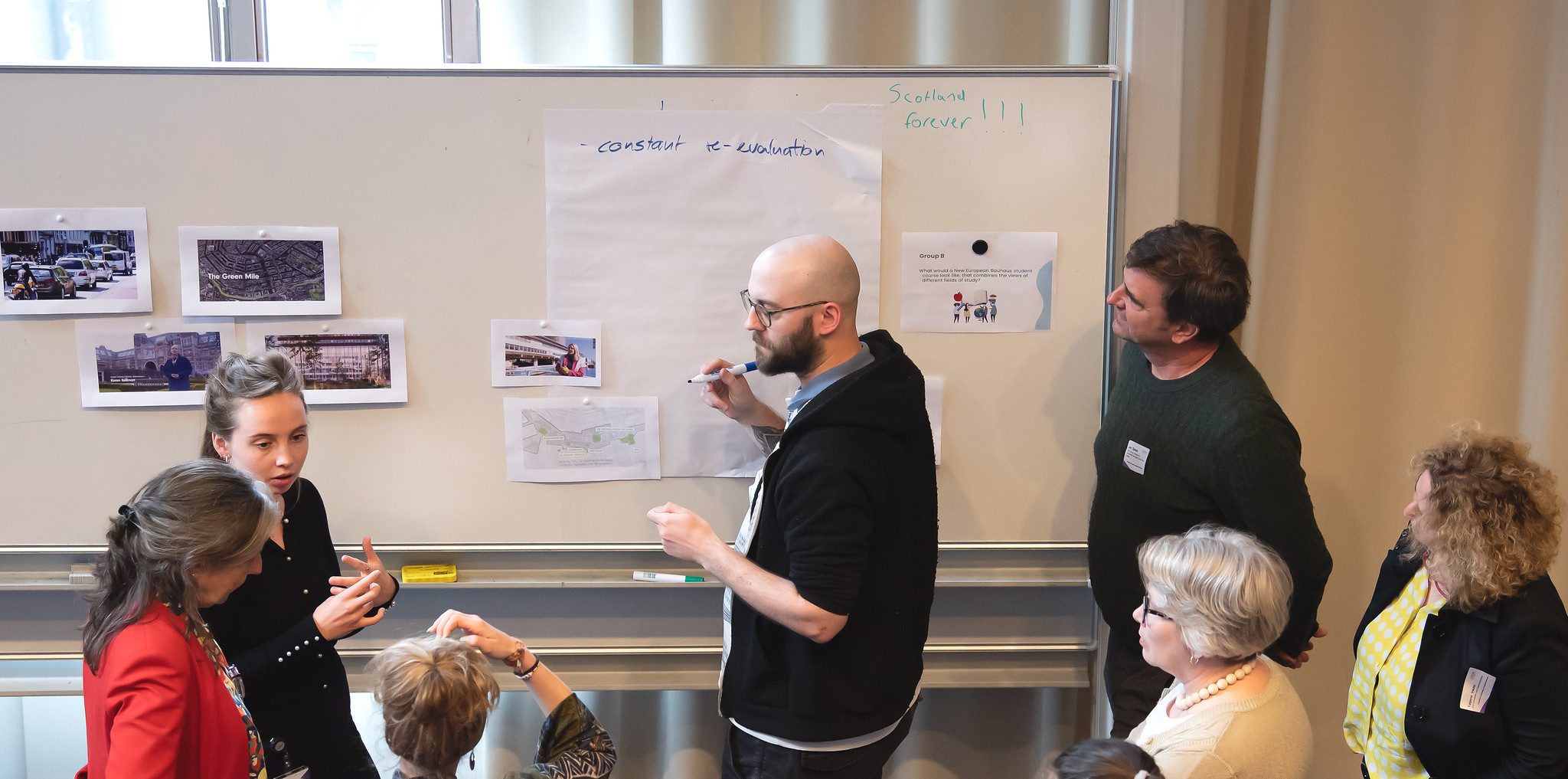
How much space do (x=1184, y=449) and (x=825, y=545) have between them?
2.56 feet

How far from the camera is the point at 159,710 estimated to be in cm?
122

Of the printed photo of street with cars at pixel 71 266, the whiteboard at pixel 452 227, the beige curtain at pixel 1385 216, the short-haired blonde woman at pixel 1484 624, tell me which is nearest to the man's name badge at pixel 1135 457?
the whiteboard at pixel 452 227

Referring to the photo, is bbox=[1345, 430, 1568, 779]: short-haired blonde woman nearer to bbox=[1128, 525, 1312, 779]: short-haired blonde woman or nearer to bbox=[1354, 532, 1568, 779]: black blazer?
bbox=[1354, 532, 1568, 779]: black blazer

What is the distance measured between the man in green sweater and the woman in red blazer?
1528 millimetres

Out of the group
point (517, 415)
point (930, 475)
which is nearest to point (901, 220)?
point (930, 475)

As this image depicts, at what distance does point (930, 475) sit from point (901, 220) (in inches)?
27.9

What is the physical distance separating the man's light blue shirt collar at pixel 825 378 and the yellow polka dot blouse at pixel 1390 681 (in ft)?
3.25

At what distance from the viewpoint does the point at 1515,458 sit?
1.49 m

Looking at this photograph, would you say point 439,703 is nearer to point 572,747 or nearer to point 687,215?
point 572,747

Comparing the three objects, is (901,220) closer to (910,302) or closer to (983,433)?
(910,302)

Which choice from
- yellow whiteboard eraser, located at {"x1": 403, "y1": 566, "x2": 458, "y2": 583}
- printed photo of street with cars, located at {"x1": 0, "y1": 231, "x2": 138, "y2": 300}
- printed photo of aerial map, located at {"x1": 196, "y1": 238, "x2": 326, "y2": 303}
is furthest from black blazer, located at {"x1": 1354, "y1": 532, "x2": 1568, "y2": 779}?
printed photo of street with cars, located at {"x1": 0, "y1": 231, "x2": 138, "y2": 300}

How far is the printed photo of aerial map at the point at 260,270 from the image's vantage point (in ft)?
6.85

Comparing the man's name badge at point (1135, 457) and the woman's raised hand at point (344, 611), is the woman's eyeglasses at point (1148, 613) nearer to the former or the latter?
the man's name badge at point (1135, 457)

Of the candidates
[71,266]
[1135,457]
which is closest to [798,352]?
[1135,457]
